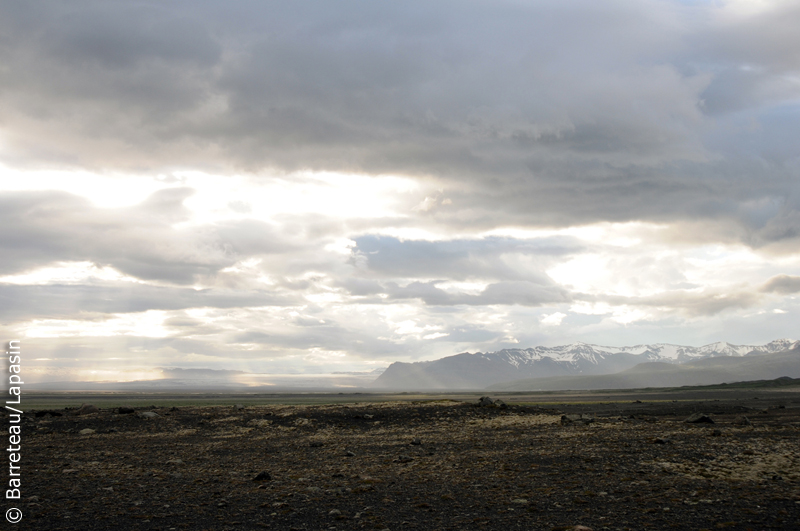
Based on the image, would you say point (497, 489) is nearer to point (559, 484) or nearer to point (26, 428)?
point (559, 484)

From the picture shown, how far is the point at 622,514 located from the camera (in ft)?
37.6

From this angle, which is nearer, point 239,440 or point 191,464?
point 191,464

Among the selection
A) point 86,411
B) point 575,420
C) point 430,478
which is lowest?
point 86,411

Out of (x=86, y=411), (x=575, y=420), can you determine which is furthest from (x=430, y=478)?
(x=86, y=411)

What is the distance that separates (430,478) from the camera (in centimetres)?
1662

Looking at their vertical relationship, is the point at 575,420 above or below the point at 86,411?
above

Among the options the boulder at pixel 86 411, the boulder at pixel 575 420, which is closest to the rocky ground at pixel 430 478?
the boulder at pixel 575 420

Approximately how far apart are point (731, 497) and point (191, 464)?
1805cm

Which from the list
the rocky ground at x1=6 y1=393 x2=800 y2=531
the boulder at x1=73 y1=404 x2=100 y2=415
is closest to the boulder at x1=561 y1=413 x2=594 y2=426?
the rocky ground at x1=6 y1=393 x2=800 y2=531

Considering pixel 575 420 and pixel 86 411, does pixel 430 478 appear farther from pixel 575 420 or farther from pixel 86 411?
pixel 86 411

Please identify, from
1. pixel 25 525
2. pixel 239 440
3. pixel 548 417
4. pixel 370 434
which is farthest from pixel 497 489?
pixel 548 417

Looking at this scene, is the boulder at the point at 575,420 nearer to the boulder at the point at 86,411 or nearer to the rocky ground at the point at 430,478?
the rocky ground at the point at 430,478

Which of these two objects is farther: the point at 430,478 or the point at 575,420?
the point at 575,420

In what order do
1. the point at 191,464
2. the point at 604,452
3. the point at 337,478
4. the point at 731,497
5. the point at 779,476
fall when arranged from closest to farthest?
the point at 731,497 < the point at 779,476 < the point at 337,478 < the point at 604,452 < the point at 191,464
